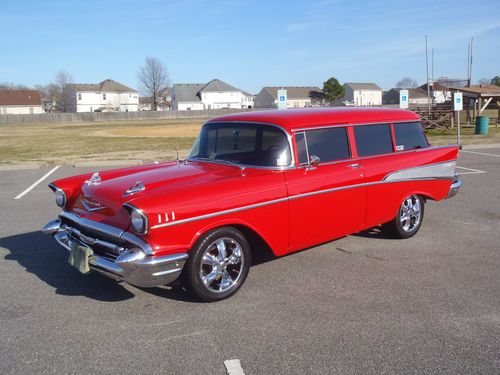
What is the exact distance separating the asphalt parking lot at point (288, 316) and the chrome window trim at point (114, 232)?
633mm

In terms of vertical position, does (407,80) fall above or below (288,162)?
above

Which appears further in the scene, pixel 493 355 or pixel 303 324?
pixel 303 324

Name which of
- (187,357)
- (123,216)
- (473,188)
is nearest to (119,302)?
(123,216)

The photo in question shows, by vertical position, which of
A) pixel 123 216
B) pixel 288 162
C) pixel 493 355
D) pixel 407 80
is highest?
pixel 407 80

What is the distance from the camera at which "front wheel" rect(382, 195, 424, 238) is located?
5918mm

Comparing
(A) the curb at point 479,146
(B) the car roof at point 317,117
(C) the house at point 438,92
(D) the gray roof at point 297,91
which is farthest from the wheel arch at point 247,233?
(D) the gray roof at point 297,91

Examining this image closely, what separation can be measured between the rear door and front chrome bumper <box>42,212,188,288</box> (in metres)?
1.34

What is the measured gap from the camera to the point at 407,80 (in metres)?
152

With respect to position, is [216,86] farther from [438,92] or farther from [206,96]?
[438,92]

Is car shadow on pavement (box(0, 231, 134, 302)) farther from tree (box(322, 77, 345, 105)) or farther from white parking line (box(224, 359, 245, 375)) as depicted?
tree (box(322, 77, 345, 105))

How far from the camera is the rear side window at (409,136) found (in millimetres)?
5906

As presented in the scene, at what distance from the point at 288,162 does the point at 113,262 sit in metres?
1.92

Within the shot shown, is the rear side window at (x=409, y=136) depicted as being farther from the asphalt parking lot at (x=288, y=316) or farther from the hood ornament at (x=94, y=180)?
the hood ornament at (x=94, y=180)

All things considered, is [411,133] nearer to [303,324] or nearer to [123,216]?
[303,324]
